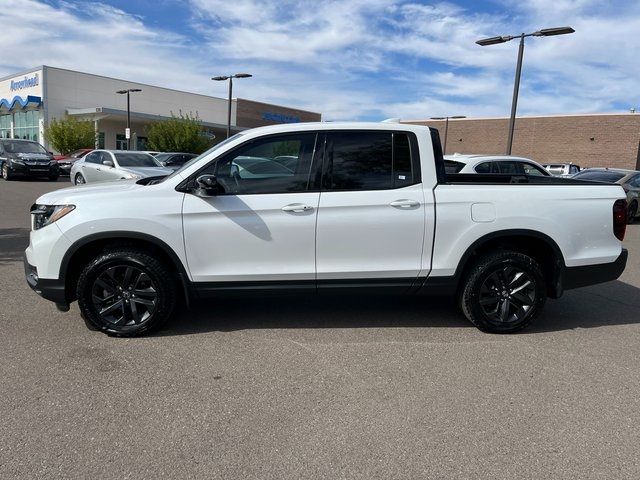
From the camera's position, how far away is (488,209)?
449 centimetres

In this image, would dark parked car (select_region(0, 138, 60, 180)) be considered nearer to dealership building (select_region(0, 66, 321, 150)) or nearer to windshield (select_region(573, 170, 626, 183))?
dealership building (select_region(0, 66, 321, 150))

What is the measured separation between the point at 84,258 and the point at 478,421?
344cm

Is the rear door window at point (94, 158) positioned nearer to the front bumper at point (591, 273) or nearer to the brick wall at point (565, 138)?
the front bumper at point (591, 273)

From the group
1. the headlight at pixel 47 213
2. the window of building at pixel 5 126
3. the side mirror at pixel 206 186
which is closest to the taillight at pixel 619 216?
the side mirror at pixel 206 186

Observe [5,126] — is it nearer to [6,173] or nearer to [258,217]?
[6,173]

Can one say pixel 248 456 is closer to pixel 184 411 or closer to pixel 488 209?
pixel 184 411

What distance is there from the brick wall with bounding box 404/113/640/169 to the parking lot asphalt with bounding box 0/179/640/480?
43.8m

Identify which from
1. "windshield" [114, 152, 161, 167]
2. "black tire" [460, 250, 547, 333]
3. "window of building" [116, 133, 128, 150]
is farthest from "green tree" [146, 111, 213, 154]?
"black tire" [460, 250, 547, 333]

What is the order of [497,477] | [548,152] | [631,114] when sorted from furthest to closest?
[548,152], [631,114], [497,477]

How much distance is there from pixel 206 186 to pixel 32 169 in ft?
68.5

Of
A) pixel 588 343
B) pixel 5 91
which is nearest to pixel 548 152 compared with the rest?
pixel 588 343

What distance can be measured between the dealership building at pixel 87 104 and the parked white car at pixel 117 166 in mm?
25985

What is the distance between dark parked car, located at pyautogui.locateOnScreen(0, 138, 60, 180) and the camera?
2130 centimetres

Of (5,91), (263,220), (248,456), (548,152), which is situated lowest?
(248,456)
